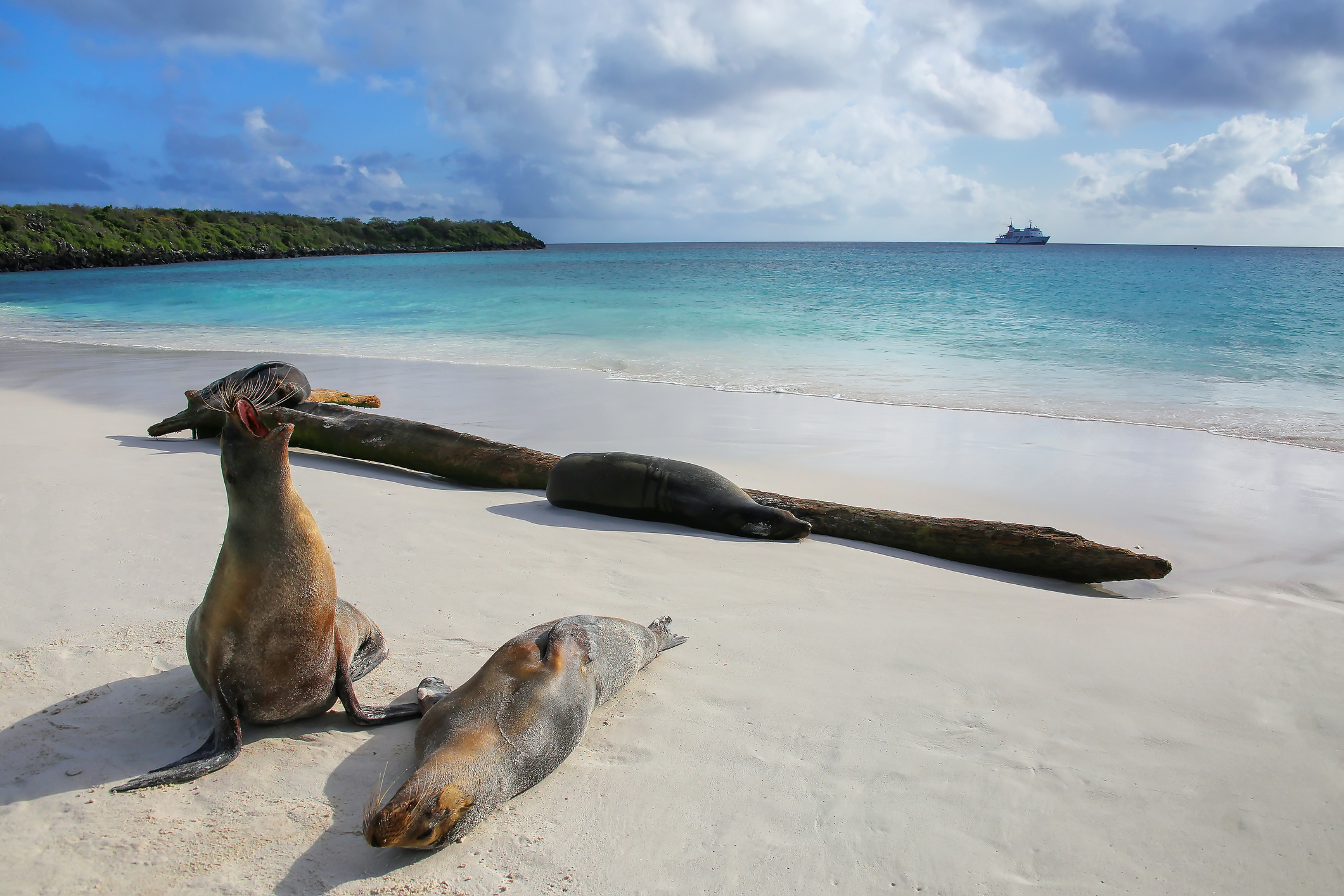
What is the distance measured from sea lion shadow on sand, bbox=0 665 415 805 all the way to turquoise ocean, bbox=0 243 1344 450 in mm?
8675

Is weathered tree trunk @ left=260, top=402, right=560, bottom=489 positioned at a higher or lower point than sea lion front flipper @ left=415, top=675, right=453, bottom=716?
higher

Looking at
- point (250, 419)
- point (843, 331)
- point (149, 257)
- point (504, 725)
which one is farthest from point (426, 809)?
point (149, 257)

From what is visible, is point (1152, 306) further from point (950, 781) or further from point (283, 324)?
point (950, 781)

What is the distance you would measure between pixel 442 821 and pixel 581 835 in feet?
1.26

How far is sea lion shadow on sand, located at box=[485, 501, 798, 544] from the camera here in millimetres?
5192

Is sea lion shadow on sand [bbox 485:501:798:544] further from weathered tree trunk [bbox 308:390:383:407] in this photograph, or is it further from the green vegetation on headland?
the green vegetation on headland

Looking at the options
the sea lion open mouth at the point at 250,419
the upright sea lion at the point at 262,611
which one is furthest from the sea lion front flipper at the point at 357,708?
the sea lion open mouth at the point at 250,419

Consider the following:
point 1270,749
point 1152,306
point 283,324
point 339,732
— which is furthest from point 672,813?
point 1152,306

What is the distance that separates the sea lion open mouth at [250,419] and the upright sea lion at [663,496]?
10.9 ft

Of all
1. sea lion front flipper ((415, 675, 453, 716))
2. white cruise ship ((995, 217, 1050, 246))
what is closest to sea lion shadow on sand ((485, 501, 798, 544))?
sea lion front flipper ((415, 675, 453, 716))

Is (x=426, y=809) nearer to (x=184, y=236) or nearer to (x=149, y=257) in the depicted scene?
(x=149, y=257)

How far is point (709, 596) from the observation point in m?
3.95

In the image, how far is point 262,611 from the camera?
2.43 meters

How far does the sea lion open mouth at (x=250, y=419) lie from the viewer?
2258 millimetres
